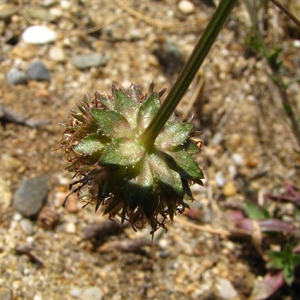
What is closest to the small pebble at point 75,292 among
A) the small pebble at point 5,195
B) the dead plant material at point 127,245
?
the dead plant material at point 127,245

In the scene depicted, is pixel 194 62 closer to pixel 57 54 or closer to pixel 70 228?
pixel 70 228

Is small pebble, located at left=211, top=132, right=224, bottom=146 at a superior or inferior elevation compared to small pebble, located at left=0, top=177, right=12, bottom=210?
superior

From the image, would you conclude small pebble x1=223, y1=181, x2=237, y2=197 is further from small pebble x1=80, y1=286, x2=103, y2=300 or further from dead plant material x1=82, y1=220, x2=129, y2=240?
small pebble x1=80, y1=286, x2=103, y2=300

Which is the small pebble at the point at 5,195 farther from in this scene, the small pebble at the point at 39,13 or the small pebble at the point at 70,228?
the small pebble at the point at 39,13

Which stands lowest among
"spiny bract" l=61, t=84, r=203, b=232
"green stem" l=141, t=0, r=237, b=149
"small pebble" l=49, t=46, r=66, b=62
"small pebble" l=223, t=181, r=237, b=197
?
"small pebble" l=223, t=181, r=237, b=197

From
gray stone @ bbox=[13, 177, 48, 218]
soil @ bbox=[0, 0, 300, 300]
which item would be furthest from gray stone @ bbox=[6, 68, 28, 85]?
gray stone @ bbox=[13, 177, 48, 218]

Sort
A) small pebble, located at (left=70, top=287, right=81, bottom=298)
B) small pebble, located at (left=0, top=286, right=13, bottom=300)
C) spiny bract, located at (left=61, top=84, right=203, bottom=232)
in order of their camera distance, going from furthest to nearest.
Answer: small pebble, located at (left=70, top=287, right=81, bottom=298) → small pebble, located at (left=0, top=286, right=13, bottom=300) → spiny bract, located at (left=61, top=84, right=203, bottom=232)
